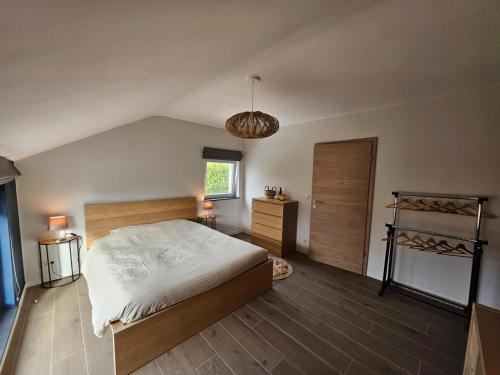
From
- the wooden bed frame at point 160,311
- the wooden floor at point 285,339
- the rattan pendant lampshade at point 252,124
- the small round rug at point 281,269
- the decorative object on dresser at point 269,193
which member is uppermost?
the rattan pendant lampshade at point 252,124

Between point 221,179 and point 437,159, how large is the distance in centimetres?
354

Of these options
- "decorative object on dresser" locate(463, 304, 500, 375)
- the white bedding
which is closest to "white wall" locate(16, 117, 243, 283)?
the white bedding

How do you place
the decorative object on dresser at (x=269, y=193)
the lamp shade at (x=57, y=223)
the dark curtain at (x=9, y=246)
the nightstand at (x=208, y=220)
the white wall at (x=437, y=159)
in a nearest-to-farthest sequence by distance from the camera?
the dark curtain at (x=9, y=246), the white wall at (x=437, y=159), the lamp shade at (x=57, y=223), the decorative object on dresser at (x=269, y=193), the nightstand at (x=208, y=220)

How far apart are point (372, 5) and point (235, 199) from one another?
3.91 meters

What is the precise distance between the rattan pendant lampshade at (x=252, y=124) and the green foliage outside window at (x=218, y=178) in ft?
7.21

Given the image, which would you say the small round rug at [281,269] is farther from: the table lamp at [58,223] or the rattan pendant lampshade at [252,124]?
the table lamp at [58,223]

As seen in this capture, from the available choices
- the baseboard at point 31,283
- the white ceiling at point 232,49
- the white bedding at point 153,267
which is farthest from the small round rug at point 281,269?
the baseboard at point 31,283

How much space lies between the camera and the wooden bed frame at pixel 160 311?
1.48 m

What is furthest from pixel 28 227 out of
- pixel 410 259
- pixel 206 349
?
pixel 410 259

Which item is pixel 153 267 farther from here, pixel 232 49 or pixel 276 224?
pixel 276 224

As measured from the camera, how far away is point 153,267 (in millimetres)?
1926

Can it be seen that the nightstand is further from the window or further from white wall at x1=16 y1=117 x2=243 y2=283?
the window

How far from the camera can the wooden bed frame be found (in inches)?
58.4

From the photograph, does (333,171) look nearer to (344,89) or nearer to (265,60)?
(344,89)
